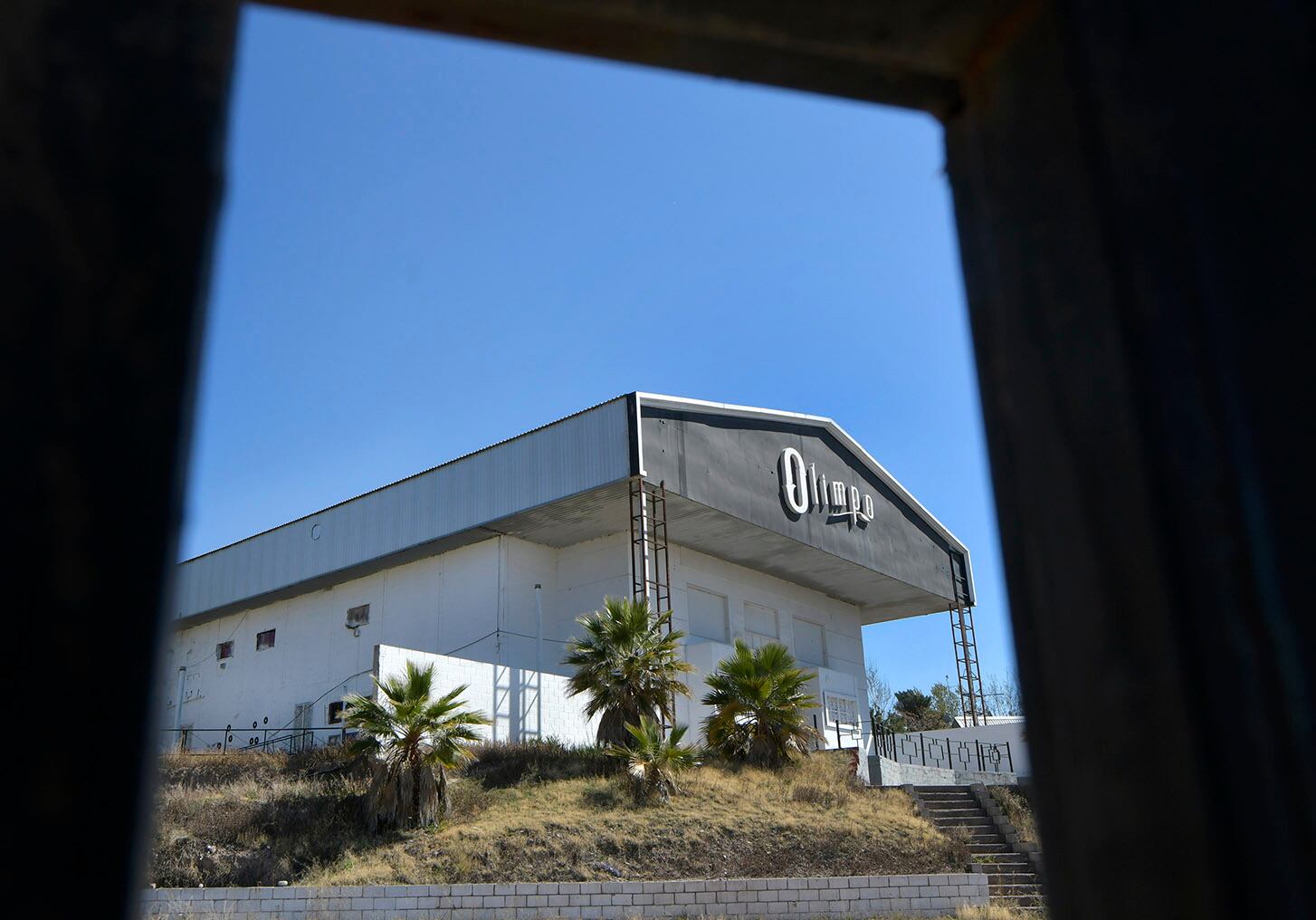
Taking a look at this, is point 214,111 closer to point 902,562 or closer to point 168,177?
point 168,177

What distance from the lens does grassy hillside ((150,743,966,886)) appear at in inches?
Result: 594

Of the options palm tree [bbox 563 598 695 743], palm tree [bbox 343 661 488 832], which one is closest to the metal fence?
palm tree [bbox 563 598 695 743]

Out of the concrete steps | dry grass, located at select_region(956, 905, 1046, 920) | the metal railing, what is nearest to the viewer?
dry grass, located at select_region(956, 905, 1046, 920)

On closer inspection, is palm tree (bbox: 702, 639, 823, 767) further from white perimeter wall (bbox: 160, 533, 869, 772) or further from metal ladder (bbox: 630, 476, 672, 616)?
white perimeter wall (bbox: 160, 533, 869, 772)

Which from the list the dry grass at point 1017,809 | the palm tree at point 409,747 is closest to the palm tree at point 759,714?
the dry grass at point 1017,809

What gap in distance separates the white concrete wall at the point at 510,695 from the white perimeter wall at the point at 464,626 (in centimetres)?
15

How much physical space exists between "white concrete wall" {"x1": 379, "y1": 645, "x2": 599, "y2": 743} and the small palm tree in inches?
110

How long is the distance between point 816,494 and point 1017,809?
11.3 m

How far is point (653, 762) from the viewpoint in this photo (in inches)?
739

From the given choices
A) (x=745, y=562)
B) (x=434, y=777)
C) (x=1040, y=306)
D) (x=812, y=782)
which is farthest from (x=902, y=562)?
(x=1040, y=306)

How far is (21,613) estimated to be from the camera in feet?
3.00

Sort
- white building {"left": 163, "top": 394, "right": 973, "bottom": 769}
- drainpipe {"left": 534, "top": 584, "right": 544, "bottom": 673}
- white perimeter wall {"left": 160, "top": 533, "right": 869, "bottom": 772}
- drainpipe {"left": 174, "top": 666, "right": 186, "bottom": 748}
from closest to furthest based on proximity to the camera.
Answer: white building {"left": 163, "top": 394, "right": 973, "bottom": 769}, white perimeter wall {"left": 160, "top": 533, "right": 869, "bottom": 772}, drainpipe {"left": 534, "top": 584, "right": 544, "bottom": 673}, drainpipe {"left": 174, "top": 666, "right": 186, "bottom": 748}

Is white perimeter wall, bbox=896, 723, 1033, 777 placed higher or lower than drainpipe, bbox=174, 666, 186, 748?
lower

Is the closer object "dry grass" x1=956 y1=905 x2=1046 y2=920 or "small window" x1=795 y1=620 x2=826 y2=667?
"dry grass" x1=956 y1=905 x2=1046 y2=920
